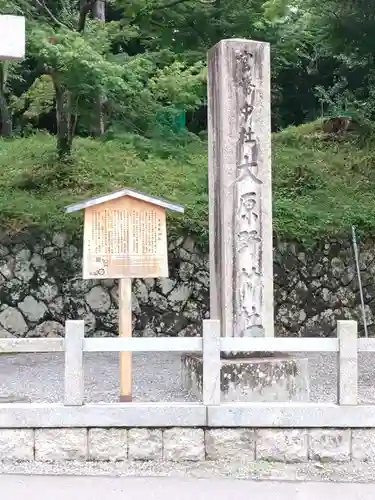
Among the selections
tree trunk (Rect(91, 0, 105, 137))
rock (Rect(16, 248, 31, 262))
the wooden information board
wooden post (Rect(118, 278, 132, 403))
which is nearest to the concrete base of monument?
wooden post (Rect(118, 278, 132, 403))

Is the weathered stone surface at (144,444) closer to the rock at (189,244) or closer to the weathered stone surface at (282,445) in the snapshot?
the weathered stone surface at (282,445)

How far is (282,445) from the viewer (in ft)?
16.7

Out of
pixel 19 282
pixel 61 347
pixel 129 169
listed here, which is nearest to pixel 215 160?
→ pixel 61 347

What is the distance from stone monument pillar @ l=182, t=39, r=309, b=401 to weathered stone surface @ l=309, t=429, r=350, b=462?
103 centimetres

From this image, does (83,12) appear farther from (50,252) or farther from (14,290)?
(14,290)

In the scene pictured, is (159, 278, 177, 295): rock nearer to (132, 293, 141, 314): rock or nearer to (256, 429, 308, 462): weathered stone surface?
(132, 293, 141, 314): rock

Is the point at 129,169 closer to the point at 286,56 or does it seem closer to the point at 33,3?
the point at 33,3

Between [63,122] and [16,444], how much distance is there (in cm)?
770

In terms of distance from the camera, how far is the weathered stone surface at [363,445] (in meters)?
5.11

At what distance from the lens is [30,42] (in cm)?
905

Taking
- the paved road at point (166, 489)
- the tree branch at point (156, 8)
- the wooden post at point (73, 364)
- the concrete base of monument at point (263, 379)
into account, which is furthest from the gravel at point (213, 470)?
the tree branch at point (156, 8)

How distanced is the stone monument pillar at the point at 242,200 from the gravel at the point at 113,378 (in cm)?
68

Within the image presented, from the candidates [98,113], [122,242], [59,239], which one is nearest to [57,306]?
[59,239]

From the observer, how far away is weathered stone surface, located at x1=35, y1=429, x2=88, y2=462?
4996mm
